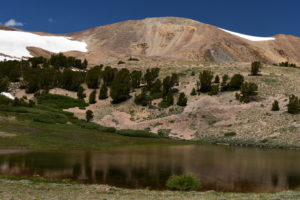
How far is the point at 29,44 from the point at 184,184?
127130 millimetres

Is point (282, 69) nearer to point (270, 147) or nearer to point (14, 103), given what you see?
point (270, 147)

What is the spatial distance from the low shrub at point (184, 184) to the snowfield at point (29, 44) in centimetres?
10566

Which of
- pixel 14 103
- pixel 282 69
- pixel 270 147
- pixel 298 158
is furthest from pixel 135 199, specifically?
pixel 282 69

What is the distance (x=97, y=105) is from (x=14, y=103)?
1754 centimetres

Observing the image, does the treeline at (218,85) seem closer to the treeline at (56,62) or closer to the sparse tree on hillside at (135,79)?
the sparse tree on hillside at (135,79)

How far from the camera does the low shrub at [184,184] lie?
56.6 feet

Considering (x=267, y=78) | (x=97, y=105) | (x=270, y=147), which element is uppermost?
(x=267, y=78)

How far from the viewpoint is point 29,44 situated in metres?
130

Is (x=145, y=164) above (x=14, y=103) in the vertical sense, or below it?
below

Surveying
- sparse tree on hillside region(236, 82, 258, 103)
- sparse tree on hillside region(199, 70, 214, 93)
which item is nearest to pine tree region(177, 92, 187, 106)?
sparse tree on hillside region(199, 70, 214, 93)

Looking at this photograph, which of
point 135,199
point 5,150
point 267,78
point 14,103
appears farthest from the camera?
point 267,78

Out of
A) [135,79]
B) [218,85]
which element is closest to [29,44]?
[135,79]

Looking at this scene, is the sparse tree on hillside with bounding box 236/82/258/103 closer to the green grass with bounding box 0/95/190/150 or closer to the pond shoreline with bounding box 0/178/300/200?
the green grass with bounding box 0/95/190/150

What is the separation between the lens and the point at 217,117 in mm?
55875
